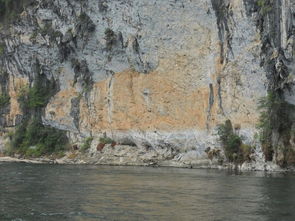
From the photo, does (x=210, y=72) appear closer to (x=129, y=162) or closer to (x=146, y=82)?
(x=146, y=82)

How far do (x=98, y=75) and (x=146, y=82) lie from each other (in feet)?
22.1

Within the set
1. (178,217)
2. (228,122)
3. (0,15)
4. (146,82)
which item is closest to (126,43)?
(146,82)

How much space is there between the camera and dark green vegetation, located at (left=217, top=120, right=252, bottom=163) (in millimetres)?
45888

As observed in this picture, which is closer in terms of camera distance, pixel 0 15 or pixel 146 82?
pixel 146 82

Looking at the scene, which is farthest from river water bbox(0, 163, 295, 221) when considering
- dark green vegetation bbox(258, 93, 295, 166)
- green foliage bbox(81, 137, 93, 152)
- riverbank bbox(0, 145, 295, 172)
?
green foliage bbox(81, 137, 93, 152)

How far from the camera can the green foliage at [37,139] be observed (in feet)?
205

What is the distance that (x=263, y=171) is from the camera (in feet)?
139

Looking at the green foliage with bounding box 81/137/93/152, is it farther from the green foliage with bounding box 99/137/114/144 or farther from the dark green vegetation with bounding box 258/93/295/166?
the dark green vegetation with bounding box 258/93/295/166

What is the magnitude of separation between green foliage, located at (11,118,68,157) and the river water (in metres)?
26.4

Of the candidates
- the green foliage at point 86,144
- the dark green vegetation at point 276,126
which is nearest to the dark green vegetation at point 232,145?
the dark green vegetation at point 276,126

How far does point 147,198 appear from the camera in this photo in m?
25.0

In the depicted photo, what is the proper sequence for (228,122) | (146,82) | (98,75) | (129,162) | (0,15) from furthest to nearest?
1. (0,15)
2. (98,75)
3. (146,82)
4. (129,162)
5. (228,122)

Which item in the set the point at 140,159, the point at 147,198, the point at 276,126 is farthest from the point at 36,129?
the point at 147,198

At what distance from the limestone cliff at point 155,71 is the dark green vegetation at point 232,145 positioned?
63 centimetres
